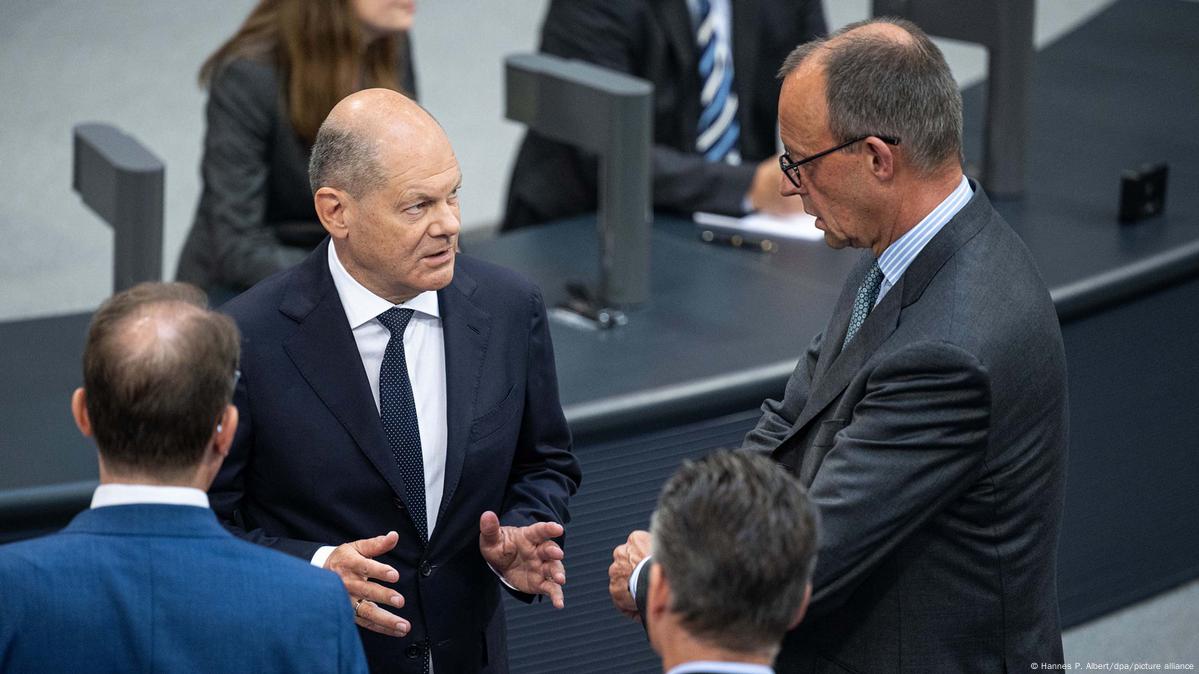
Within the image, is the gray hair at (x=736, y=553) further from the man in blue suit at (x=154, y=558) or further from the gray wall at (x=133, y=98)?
the gray wall at (x=133, y=98)

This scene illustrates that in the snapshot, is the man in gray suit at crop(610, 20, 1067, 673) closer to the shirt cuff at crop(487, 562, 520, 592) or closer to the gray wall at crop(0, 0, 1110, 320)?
the shirt cuff at crop(487, 562, 520, 592)

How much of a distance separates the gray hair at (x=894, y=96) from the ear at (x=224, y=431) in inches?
35.9

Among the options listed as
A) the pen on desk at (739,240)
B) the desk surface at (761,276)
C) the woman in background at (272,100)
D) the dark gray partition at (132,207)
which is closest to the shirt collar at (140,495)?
the desk surface at (761,276)

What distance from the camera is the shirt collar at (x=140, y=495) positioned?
1796 mm

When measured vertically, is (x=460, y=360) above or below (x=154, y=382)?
below

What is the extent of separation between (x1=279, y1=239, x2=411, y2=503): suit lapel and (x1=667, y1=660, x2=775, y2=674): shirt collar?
84 cm

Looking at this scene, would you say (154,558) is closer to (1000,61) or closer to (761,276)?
(761,276)

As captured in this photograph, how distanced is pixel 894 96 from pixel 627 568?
78 cm

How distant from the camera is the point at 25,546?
1788 millimetres

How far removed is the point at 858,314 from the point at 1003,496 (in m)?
0.35

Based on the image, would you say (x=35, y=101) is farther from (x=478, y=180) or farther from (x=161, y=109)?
(x=478, y=180)

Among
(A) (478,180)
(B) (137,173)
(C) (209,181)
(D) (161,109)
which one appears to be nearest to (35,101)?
(D) (161,109)

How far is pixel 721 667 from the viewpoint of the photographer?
1643 millimetres

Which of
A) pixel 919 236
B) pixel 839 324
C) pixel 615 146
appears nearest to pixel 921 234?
pixel 919 236
